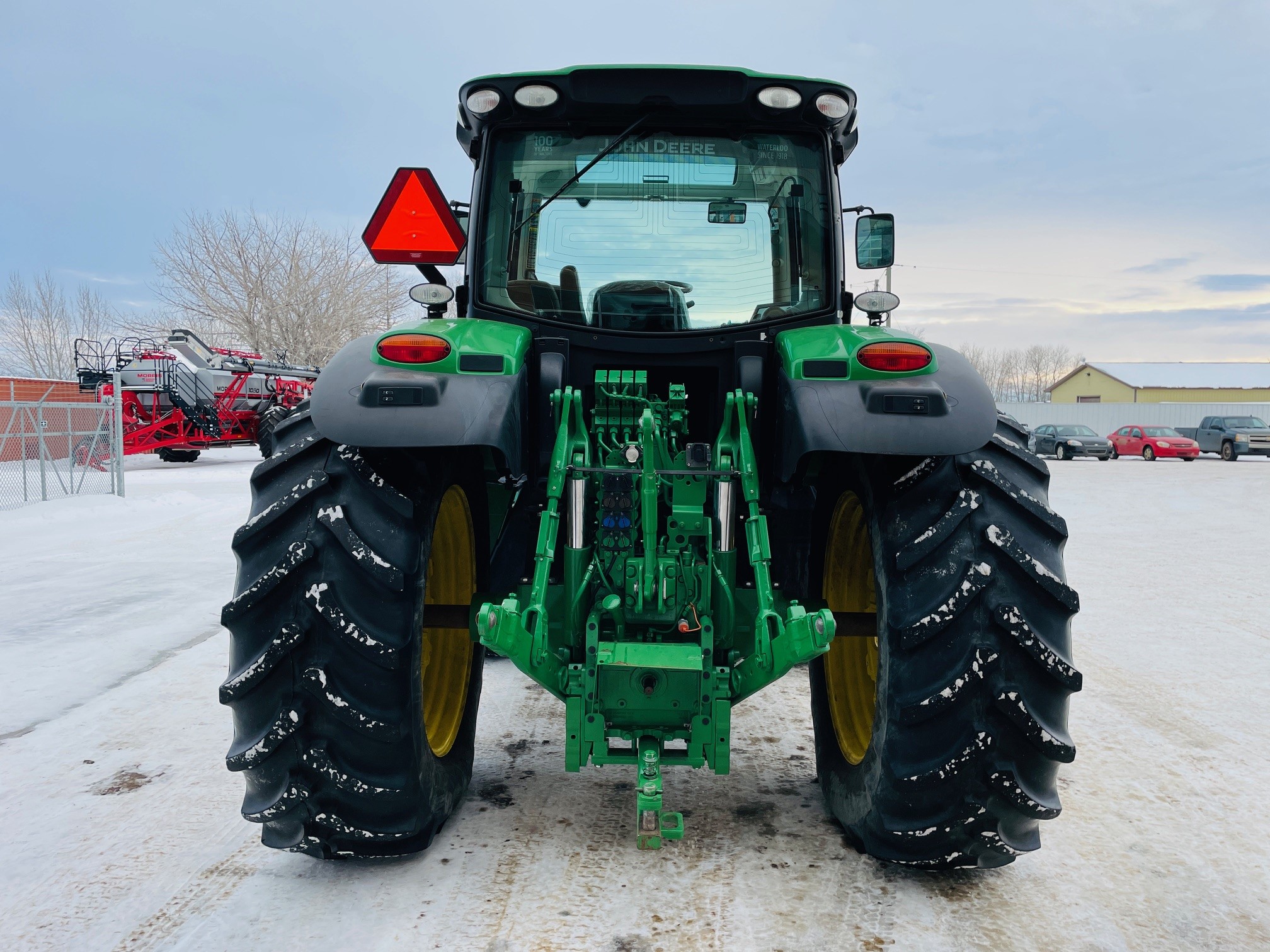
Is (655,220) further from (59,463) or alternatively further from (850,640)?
(59,463)

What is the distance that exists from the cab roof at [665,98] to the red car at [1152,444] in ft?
99.9

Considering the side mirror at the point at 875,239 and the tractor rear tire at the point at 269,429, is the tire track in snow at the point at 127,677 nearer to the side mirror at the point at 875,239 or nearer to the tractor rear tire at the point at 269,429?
the tractor rear tire at the point at 269,429

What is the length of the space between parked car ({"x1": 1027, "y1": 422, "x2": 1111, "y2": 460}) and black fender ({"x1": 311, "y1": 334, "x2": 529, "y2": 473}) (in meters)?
29.9

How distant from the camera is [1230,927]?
2.44 metres

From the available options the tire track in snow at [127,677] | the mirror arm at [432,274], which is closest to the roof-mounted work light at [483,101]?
the mirror arm at [432,274]

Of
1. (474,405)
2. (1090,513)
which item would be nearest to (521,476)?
(474,405)

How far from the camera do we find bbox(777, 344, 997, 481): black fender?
7.92ft

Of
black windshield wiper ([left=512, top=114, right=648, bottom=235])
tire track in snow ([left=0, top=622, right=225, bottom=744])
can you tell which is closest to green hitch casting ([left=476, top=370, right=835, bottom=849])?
black windshield wiper ([left=512, top=114, right=648, bottom=235])

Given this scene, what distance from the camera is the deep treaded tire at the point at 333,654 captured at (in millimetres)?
2424

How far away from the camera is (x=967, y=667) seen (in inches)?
93.7

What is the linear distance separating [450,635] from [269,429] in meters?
2.54

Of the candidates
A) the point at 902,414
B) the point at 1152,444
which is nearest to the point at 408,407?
the point at 902,414

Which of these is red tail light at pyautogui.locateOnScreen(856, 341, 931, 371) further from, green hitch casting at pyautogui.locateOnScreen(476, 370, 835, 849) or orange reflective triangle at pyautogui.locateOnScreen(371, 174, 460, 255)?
orange reflective triangle at pyautogui.locateOnScreen(371, 174, 460, 255)

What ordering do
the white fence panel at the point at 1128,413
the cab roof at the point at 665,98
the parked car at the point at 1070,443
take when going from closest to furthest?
the cab roof at the point at 665,98 < the parked car at the point at 1070,443 < the white fence panel at the point at 1128,413
